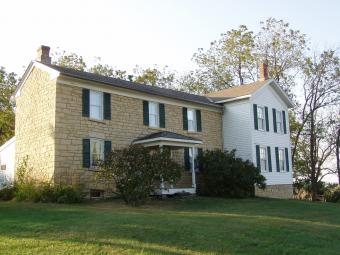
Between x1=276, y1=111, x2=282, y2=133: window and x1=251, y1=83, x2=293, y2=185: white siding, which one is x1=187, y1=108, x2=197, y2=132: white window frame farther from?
x1=276, y1=111, x2=282, y2=133: window

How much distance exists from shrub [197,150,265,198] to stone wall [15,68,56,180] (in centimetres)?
876

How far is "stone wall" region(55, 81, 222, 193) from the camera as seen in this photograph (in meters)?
20.0

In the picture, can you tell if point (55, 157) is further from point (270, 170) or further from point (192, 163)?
point (270, 170)

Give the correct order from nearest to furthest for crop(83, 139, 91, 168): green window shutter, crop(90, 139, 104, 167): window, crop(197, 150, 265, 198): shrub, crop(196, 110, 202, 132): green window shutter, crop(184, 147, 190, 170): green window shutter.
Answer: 1. crop(83, 139, 91, 168): green window shutter
2. crop(90, 139, 104, 167): window
3. crop(197, 150, 265, 198): shrub
4. crop(184, 147, 190, 170): green window shutter
5. crop(196, 110, 202, 132): green window shutter

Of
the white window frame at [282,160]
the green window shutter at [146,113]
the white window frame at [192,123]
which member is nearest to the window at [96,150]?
the green window shutter at [146,113]

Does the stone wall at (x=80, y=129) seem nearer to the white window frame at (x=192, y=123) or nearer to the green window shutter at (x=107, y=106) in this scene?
the green window shutter at (x=107, y=106)

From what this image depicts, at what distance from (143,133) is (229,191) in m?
5.53

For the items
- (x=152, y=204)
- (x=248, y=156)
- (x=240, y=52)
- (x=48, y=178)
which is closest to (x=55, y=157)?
(x=48, y=178)

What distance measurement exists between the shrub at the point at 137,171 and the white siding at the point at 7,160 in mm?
8988

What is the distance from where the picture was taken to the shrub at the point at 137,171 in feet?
56.9

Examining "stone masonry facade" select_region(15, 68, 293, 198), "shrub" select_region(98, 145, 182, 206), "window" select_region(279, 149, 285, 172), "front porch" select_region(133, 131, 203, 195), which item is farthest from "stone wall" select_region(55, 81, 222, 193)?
"window" select_region(279, 149, 285, 172)

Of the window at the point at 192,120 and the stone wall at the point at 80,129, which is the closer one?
the stone wall at the point at 80,129

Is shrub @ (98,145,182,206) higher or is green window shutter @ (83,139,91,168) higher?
green window shutter @ (83,139,91,168)

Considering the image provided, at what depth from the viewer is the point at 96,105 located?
71.5 feet
